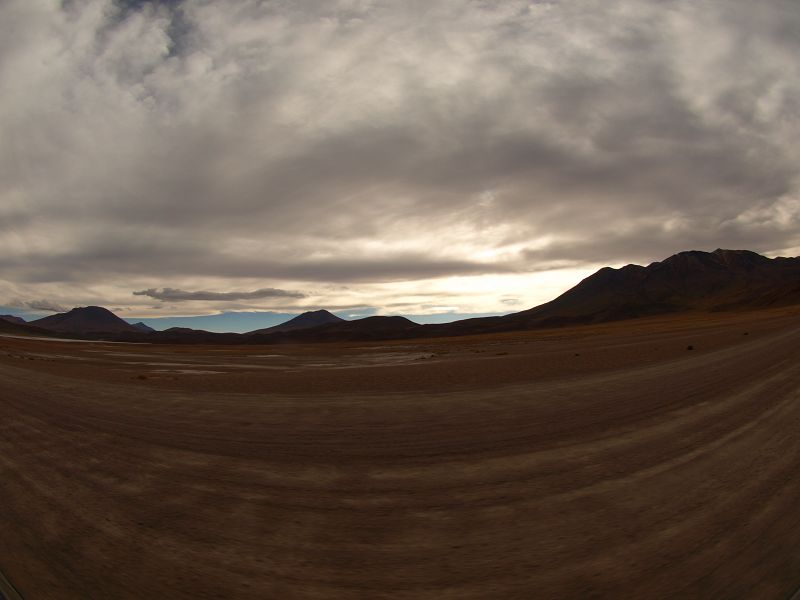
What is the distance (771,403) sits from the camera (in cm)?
946

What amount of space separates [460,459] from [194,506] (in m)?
3.56

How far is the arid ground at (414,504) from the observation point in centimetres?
327

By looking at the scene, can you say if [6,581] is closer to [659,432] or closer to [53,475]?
[53,475]

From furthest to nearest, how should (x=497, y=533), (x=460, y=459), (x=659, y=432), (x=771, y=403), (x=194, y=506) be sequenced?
(x=771, y=403)
(x=659, y=432)
(x=460, y=459)
(x=194, y=506)
(x=497, y=533)

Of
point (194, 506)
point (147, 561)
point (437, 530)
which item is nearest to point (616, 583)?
point (437, 530)

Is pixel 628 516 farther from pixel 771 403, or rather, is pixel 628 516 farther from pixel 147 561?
pixel 771 403

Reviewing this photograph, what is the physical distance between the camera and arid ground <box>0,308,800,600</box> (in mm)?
3271

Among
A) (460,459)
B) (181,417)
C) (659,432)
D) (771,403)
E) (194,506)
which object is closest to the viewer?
(194,506)

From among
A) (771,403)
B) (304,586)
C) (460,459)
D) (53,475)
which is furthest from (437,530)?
(771,403)

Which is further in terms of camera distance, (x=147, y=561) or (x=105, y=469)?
(x=105, y=469)

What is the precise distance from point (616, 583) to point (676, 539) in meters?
1.02

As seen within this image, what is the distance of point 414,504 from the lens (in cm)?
465

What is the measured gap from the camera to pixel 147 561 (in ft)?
11.8

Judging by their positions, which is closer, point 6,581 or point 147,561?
point 6,581
